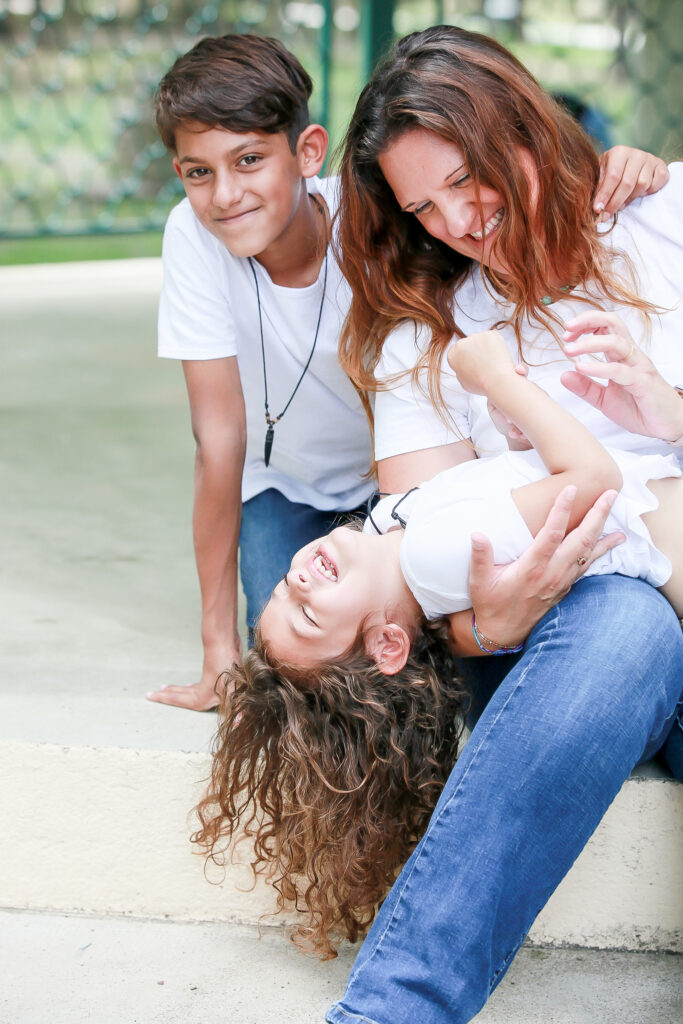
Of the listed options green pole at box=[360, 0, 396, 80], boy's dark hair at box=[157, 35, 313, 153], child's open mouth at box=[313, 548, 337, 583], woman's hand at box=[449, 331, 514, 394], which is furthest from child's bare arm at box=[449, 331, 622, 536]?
green pole at box=[360, 0, 396, 80]

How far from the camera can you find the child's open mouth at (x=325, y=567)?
1666mm

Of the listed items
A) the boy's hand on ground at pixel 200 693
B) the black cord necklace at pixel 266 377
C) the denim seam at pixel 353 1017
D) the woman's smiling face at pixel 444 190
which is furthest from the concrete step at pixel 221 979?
the woman's smiling face at pixel 444 190

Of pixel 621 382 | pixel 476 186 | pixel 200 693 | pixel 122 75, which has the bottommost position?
pixel 122 75

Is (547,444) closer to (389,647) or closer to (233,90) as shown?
(389,647)

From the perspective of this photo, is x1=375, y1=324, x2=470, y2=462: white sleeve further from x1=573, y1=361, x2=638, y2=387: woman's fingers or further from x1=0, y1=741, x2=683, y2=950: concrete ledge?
x1=0, y1=741, x2=683, y2=950: concrete ledge

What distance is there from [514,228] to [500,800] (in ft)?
2.86

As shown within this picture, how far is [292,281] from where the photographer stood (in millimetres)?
2131

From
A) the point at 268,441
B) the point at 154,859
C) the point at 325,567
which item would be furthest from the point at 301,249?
the point at 154,859

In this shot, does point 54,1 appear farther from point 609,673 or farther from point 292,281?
point 609,673

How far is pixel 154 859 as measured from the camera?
1.81 metres

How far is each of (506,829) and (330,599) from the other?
42 centimetres

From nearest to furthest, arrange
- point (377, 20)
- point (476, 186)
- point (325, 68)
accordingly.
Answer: point (476, 186) → point (377, 20) → point (325, 68)

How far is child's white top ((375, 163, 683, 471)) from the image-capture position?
1.82 metres

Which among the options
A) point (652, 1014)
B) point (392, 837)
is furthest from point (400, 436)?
point (652, 1014)
